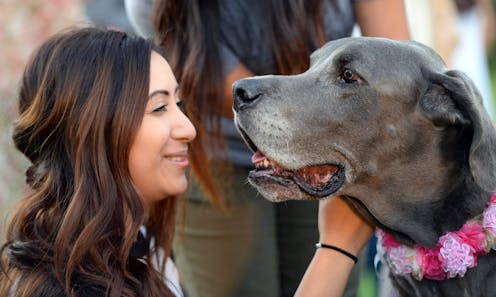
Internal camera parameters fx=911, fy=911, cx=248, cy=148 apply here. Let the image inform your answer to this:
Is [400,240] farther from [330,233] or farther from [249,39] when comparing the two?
[249,39]

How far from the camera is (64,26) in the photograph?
5.34 metres

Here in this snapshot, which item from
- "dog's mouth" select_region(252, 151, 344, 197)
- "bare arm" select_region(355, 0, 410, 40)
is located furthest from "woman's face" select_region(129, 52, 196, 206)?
"bare arm" select_region(355, 0, 410, 40)

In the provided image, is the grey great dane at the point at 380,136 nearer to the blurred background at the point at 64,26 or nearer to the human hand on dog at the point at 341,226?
the human hand on dog at the point at 341,226

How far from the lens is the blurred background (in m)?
5.06

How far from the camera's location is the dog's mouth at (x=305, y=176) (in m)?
2.86

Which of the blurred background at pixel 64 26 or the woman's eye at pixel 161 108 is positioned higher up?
the woman's eye at pixel 161 108

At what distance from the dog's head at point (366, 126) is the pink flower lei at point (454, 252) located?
0.15 feet

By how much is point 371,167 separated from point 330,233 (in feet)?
1.12

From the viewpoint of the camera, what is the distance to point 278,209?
3.76 m

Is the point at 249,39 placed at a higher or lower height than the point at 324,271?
higher

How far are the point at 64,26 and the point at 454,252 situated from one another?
128 inches

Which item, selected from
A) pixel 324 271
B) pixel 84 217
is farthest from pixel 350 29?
pixel 84 217

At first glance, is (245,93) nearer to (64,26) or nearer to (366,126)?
(366,126)

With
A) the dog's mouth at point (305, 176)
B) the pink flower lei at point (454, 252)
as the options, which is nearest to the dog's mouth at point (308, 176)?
the dog's mouth at point (305, 176)
